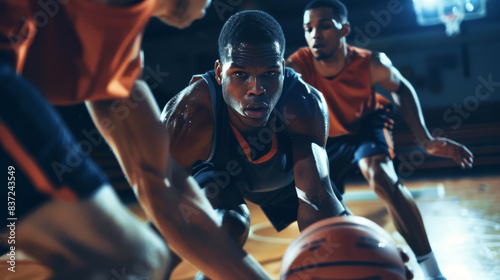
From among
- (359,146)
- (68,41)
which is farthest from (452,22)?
(68,41)

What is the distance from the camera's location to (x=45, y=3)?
1.18 meters

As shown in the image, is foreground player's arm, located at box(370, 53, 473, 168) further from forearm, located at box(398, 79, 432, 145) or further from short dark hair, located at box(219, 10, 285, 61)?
short dark hair, located at box(219, 10, 285, 61)

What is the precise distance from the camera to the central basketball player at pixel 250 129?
2.07 metres

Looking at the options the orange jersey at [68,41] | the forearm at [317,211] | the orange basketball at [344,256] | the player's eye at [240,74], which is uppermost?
the orange jersey at [68,41]

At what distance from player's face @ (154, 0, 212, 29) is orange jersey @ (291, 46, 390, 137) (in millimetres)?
1897

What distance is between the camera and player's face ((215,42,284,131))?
206cm

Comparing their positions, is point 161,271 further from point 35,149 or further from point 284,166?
point 284,166

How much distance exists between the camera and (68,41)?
1271 millimetres

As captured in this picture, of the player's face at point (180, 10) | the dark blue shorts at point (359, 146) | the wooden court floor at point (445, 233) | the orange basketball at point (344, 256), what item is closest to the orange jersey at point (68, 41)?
the player's face at point (180, 10)

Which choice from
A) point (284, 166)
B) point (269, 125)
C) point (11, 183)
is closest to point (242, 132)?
point (269, 125)

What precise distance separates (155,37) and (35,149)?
11133 millimetres

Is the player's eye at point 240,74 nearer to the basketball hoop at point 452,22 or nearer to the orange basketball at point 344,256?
the orange basketball at point 344,256

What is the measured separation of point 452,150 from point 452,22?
810 cm

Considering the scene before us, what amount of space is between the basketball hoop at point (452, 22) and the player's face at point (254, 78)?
8.99 metres
